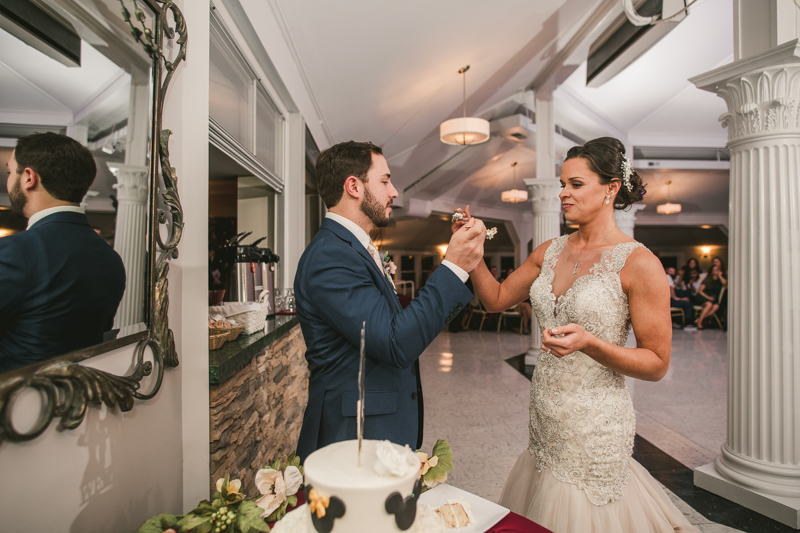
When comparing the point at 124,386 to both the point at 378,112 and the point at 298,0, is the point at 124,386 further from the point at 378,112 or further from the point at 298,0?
the point at 378,112

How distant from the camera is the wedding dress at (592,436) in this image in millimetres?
1615

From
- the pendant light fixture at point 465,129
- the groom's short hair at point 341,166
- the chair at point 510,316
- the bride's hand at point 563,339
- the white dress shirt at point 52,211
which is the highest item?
the pendant light fixture at point 465,129

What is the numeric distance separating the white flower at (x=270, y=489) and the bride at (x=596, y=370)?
0.99 meters

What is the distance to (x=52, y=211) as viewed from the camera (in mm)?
803

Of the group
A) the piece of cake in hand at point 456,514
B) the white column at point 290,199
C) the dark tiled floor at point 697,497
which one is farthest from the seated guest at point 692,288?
the piece of cake in hand at point 456,514

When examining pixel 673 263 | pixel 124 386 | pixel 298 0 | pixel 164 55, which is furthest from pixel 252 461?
pixel 673 263

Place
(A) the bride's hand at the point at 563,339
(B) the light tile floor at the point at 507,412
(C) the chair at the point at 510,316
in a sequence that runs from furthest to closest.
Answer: (C) the chair at the point at 510,316 → (B) the light tile floor at the point at 507,412 → (A) the bride's hand at the point at 563,339

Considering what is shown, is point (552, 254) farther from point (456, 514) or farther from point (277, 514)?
point (277, 514)

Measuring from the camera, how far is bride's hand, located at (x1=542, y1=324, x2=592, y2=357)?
1.33 metres

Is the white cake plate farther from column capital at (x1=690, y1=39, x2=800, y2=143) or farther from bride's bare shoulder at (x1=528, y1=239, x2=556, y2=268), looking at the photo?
column capital at (x1=690, y1=39, x2=800, y2=143)

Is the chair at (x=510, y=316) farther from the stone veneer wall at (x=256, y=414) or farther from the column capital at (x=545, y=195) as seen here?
the stone veneer wall at (x=256, y=414)

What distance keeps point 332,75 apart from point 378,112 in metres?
1.46

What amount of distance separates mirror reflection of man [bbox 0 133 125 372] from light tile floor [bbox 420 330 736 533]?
8.48 feet

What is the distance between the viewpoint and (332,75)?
147 inches
